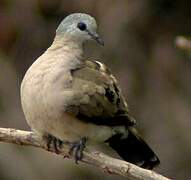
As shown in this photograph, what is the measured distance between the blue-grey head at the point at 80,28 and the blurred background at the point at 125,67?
3084mm

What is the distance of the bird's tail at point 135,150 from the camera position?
484 cm

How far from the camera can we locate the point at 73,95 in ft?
14.8

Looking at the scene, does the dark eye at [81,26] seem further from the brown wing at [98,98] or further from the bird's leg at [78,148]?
the bird's leg at [78,148]

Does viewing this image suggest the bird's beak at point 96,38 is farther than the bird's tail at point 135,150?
No

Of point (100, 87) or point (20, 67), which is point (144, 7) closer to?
point (20, 67)

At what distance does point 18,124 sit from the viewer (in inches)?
310

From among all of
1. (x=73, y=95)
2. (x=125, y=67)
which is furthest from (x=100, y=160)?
(x=125, y=67)

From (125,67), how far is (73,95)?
11.9 feet

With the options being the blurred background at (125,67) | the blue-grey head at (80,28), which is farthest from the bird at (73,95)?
the blurred background at (125,67)

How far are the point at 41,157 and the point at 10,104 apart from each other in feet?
1.55

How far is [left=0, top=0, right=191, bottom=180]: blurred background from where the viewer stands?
7.93 metres

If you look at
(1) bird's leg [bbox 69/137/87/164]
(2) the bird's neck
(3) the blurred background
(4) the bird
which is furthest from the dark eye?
(3) the blurred background

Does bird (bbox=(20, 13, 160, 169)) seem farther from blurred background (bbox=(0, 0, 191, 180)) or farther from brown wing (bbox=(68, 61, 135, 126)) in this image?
blurred background (bbox=(0, 0, 191, 180))

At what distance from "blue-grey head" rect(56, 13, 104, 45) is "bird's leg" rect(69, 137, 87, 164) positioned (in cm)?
44
